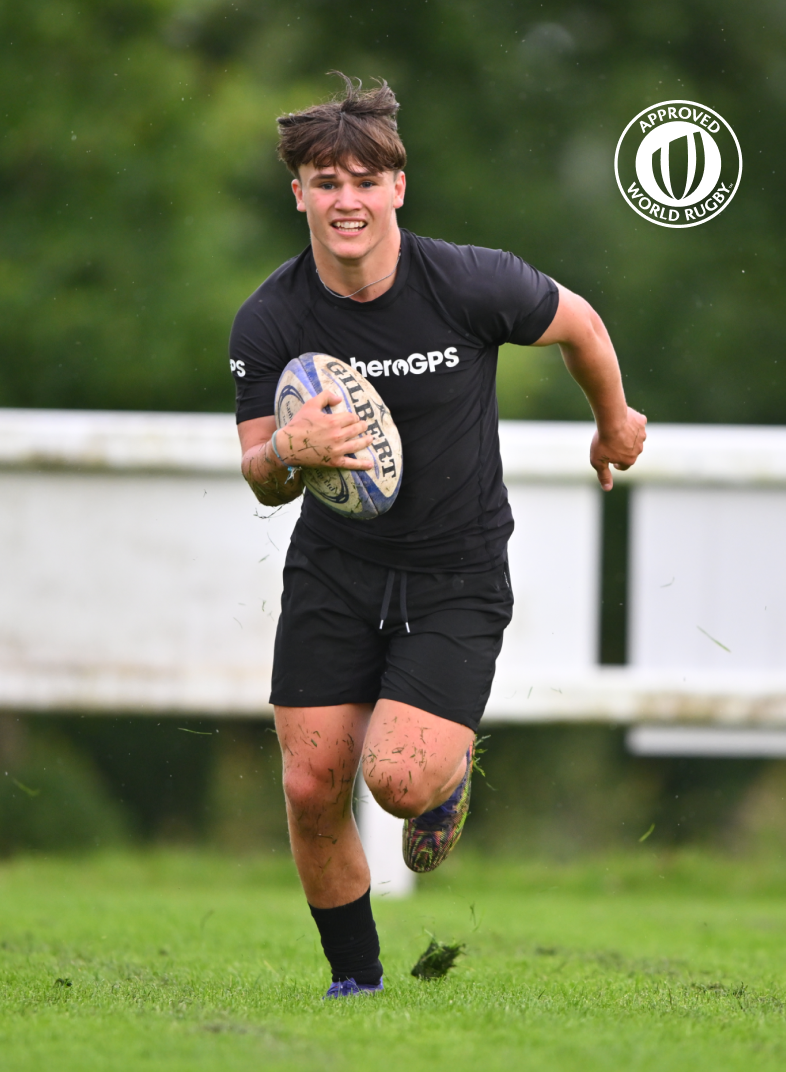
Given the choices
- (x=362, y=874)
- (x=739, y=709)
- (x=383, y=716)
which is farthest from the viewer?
(x=739, y=709)

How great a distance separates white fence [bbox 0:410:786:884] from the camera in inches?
310

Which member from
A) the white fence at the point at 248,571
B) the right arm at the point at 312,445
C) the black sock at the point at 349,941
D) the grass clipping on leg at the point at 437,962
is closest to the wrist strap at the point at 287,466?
the right arm at the point at 312,445

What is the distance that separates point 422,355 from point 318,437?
0.52 metres

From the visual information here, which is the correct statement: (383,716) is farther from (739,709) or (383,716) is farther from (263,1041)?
(739,709)

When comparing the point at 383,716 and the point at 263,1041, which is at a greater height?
the point at 383,716

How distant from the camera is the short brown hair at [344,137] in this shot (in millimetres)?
4082

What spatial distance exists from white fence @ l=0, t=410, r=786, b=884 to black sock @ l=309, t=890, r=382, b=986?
138 inches

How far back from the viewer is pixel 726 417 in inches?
517

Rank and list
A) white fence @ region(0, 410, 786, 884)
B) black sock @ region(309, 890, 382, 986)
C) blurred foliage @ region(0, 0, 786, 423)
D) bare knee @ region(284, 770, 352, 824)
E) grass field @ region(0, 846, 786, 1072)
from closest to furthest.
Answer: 1. grass field @ region(0, 846, 786, 1072)
2. bare knee @ region(284, 770, 352, 824)
3. black sock @ region(309, 890, 382, 986)
4. white fence @ region(0, 410, 786, 884)
5. blurred foliage @ region(0, 0, 786, 423)

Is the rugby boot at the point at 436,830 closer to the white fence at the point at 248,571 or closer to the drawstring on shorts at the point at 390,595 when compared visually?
the drawstring on shorts at the point at 390,595

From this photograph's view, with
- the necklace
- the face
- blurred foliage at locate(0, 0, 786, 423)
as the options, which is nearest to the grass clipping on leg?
the necklace

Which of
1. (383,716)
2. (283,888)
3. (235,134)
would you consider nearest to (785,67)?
(235,134)

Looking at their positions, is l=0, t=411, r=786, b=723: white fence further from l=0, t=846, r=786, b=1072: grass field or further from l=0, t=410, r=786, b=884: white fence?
l=0, t=846, r=786, b=1072: grass field

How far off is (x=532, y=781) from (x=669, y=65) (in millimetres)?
7195
